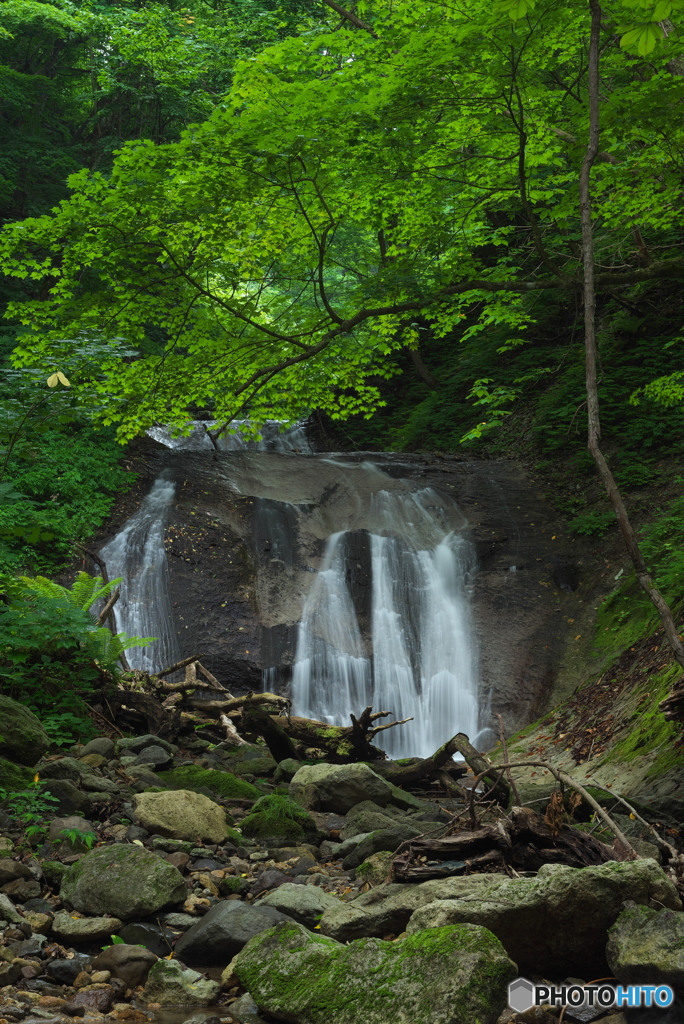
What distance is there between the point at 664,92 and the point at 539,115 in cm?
166

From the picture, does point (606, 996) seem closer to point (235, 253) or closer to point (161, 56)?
point (235, 253)

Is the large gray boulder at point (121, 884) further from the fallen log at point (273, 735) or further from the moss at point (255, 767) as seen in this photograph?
the fallen log at point (273, 735)

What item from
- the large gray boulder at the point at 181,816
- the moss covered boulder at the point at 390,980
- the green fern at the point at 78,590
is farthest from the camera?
the green fern at the point at 78,590

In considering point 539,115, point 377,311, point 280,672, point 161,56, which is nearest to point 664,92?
point 539,115

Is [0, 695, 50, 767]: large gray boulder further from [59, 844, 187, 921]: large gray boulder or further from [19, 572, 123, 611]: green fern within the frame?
[19, 572, 123, 611]: green fern

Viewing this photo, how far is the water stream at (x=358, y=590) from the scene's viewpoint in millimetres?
10750

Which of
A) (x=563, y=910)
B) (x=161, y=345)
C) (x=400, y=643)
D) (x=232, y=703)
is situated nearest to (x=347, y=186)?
(x=232, y=703)

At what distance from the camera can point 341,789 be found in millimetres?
6402

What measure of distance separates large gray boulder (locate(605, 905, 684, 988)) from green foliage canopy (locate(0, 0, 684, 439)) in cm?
558

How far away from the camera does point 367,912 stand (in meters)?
3.70

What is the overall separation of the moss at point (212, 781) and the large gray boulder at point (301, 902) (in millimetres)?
2070

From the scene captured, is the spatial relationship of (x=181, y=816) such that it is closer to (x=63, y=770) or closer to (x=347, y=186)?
(x=63, y=770)

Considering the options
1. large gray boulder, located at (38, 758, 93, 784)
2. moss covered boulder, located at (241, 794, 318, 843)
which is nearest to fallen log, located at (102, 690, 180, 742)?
large gray boulder, located at (38, 758, 93, 784)

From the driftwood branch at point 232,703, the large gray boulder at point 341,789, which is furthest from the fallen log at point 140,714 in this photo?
the large gray boulder at point 341,789
